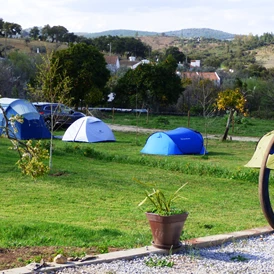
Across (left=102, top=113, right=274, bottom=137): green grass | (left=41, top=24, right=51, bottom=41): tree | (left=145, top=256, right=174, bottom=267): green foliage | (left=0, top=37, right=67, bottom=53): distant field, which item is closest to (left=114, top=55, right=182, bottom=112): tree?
(left=102, top=113, right=274, bottom=137): green grass

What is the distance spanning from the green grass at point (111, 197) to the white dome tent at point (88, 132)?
9.45 ft

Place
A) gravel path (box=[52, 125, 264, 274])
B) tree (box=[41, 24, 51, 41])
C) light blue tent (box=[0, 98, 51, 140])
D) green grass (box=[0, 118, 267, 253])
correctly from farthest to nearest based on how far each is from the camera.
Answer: tree (box=[41, 24, 51, 41]) < light blue tent (box=[0, 98, 51, 140]) < green grass (box=[0, 118, 267, 253]) < gravel path (box=[52, 125, 264, 274])

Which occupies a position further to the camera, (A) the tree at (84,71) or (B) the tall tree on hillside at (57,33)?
(B) the tall tree on hillside at (57,33)

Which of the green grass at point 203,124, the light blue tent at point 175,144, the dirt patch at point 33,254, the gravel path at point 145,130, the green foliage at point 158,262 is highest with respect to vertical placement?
the green foliage at point 158,262

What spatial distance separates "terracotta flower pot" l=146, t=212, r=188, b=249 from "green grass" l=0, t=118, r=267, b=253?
421 millimetres

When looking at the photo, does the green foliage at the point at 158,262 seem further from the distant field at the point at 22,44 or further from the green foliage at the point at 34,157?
the distant field at the point at 22,44

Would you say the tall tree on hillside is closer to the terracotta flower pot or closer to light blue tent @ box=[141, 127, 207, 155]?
light blue tent @ box=[141, 127, 207, 155]

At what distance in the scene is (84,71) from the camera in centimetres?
3619

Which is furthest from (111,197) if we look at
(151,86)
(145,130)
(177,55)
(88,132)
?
(177,55)

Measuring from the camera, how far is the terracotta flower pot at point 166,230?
660 centimetres

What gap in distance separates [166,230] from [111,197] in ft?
20.6

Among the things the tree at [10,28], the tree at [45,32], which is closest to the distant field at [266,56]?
the tree at [45,32]

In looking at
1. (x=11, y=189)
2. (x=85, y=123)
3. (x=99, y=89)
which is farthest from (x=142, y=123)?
(x=11, y=189)

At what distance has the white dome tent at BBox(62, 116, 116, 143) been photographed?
25250 millimetres
